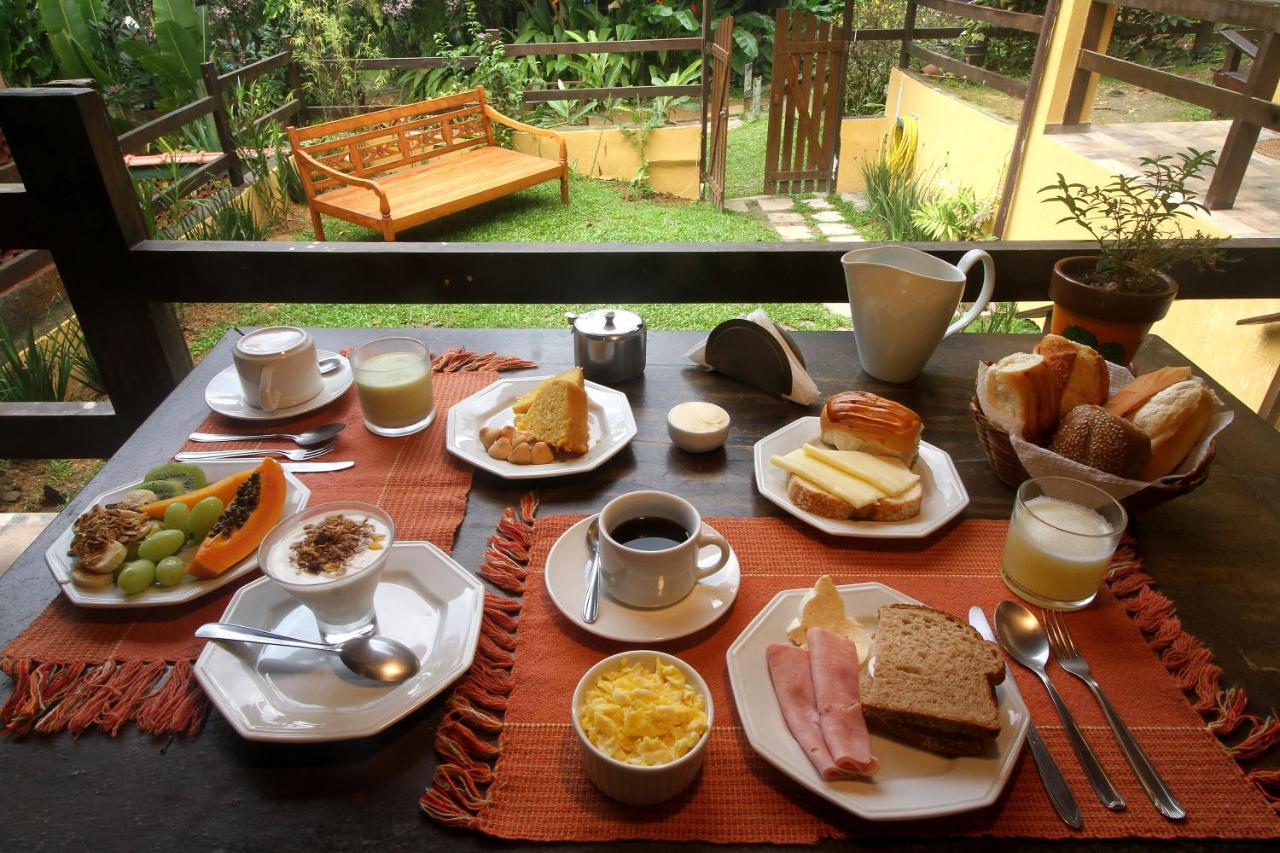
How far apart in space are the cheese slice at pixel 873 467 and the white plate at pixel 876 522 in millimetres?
41

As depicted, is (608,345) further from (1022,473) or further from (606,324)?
(1022,473)

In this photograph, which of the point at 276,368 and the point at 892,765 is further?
the point at 276,368

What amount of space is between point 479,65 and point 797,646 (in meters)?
6.62

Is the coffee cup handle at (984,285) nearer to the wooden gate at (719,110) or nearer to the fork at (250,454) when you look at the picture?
the fork at (250,454)

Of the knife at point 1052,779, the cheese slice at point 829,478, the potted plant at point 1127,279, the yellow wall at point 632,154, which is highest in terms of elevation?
the potted plant at point 1127,279

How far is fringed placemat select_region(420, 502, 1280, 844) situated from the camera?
2.44ft

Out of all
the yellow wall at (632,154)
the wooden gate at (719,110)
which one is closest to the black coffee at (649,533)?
the wooden gate at (719,110)

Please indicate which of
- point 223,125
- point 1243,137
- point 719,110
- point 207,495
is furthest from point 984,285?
point 223,125

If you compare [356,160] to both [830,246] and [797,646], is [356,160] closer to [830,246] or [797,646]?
[830,246]

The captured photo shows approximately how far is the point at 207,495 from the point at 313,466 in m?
0.19

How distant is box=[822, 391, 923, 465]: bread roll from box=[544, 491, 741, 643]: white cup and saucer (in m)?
0.32

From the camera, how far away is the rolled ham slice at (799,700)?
766mm

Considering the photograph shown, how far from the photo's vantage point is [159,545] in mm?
1006

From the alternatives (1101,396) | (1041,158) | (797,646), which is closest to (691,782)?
(797,646)
